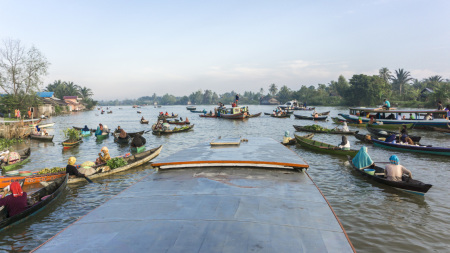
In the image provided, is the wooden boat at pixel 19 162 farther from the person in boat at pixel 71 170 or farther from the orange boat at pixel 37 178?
the person in boat at pixel 71 170

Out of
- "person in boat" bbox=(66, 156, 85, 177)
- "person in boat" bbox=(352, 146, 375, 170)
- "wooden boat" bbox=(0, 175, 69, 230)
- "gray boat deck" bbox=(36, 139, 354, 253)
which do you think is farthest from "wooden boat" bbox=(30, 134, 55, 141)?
"person in boat" bbox=(352, 146, 375, 170)

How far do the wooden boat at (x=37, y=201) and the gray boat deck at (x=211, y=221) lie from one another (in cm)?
648

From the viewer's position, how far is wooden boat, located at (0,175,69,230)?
8992 mm

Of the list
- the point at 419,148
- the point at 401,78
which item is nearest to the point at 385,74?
the point at 401,78

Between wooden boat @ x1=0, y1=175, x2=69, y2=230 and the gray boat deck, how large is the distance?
648 centimetres

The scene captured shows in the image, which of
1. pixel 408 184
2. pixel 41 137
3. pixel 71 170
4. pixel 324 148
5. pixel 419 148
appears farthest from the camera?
pixel 41 137

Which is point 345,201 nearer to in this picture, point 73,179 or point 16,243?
point 16,243

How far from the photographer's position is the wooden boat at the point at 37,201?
8.99 m

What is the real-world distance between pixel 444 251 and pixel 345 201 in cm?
398

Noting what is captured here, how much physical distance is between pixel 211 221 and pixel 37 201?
10693 mm

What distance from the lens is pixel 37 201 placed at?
11016mm

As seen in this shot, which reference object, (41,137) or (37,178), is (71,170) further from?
Answer: (41,137)

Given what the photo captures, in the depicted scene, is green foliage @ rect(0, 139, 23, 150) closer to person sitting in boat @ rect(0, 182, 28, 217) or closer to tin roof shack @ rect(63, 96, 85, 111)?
person sitting in boat @ rect(0, 182, 28, 217)

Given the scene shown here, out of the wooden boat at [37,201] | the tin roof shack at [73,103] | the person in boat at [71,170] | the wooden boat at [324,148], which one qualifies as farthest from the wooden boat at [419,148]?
the tin roof shack at [73,103]
